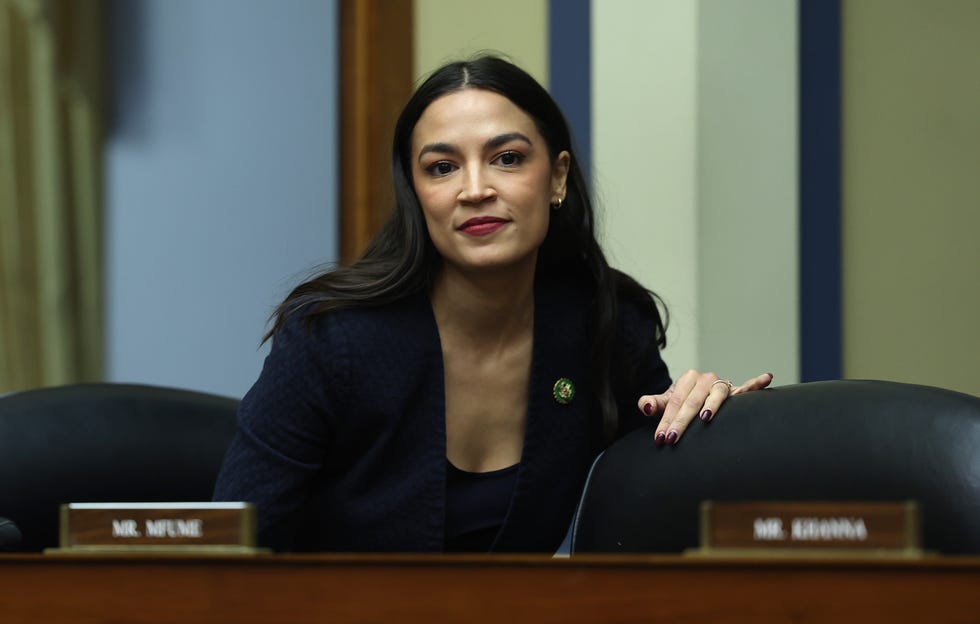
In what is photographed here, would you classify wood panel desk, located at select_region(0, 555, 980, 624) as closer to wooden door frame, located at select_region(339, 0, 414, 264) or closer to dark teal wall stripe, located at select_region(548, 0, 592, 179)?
dark teal wall stripe, located at select_region(548, 0, 592, 179)

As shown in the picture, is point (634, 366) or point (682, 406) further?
point (634, 366)

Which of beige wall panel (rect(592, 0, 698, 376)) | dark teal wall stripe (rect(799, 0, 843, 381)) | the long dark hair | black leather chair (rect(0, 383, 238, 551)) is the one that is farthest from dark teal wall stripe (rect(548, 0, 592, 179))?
black leather chair (rect(0, 383, 238, 551))

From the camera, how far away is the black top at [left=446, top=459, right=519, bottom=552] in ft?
5.60

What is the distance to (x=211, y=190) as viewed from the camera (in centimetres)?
340

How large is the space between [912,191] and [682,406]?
3.37 feet

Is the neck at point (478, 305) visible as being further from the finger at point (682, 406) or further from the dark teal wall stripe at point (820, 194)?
the dark teal wall stripe at point (820, 194)

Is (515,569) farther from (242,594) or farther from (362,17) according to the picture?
(362,17)

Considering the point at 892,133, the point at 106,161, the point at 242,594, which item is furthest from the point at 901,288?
the point at 106,161

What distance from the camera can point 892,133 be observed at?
2.38 m

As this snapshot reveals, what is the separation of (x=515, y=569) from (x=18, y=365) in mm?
2802

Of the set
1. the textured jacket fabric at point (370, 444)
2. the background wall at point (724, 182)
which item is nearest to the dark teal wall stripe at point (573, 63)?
the background wall at point (724, 182)

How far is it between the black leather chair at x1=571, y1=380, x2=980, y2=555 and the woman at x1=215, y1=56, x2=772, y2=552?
0.06 metres

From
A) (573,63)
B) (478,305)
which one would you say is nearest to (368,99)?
(573,63)

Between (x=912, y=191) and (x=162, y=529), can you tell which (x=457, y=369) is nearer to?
(x=162, y=529)
